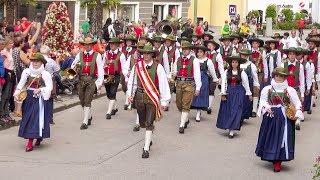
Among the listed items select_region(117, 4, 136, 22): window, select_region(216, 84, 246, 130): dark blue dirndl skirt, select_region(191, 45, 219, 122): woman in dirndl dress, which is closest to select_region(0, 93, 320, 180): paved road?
select_region(216, 84, 246, 130): dark blue dirndl skirt

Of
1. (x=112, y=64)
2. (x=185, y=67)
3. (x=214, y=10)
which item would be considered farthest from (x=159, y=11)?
(x=185, y=67)

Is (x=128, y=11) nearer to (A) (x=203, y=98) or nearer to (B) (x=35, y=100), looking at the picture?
(A) (x=203, y=98)

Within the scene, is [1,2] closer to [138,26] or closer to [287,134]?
[138,26]

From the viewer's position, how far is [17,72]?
1463 centimetres

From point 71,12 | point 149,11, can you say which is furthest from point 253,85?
point 149,11

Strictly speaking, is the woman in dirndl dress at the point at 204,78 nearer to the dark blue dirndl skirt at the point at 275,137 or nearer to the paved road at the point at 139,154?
the paved road at the point at 139,154

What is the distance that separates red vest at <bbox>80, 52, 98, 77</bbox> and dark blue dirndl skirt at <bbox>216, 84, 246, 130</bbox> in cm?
264

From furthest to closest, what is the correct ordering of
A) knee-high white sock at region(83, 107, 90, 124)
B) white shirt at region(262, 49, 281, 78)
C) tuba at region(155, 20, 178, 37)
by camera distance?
tuba at region(155, 20, 178, 37)
white shirt at region(262, 49, 281, 78)
knee-high white sock at region(83, 107, 90, 124)

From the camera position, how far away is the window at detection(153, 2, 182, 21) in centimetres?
4247

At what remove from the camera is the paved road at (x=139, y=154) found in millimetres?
10672

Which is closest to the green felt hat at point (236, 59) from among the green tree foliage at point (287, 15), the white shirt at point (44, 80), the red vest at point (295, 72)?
the red vest at point (295, 72)

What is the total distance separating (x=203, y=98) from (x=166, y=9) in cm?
2845

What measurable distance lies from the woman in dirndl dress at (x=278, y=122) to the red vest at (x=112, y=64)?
5293mm

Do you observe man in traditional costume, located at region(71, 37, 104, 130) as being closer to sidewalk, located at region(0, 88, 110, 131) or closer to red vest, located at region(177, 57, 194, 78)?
→ red vest, located at region(177, 57, 194, 78)
